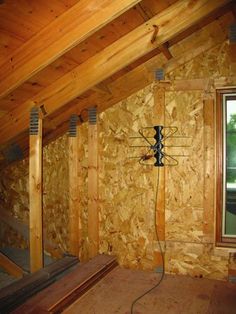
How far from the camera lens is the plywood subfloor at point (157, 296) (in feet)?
8.77

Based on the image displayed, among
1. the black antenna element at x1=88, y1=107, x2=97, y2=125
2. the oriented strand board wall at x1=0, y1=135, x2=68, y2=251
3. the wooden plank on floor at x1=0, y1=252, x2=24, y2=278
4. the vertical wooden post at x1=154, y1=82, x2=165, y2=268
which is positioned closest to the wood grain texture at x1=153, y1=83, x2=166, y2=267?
the vertical wooden post at x1=154, y1=82, x2=165, y2=268

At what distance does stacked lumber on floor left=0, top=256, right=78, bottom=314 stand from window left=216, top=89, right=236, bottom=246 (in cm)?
191

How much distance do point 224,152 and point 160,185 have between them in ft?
2.71

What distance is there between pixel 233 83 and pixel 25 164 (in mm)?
3063

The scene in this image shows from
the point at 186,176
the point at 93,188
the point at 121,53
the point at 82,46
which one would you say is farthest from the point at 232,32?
the point at 93,188

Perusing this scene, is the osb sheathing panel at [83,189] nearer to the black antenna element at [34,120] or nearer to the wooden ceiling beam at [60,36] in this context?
the black antenna element at [34,120]

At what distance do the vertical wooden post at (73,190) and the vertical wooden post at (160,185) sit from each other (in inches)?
43.1

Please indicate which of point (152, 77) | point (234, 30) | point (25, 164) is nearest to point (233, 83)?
point (234, 30)

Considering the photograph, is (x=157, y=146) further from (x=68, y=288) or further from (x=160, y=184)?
(x=68, y=288)

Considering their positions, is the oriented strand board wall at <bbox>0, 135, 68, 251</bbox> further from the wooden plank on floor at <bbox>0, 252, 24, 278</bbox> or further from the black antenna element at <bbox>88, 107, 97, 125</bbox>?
the wooden plank on floor at <bbox>0, 252, 24, 278</bbox>

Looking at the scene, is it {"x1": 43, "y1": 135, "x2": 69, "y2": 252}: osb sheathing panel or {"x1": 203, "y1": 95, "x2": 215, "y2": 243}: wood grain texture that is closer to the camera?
{"x1": 203, "y1": 95, "x2": 215, "y2": 243}: wood grain texture

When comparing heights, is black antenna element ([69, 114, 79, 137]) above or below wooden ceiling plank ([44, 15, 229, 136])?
below

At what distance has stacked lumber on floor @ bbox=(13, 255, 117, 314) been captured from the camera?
2.54 metres

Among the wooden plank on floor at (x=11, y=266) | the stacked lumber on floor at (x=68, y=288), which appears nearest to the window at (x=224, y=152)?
the stacked lumber on floor at (x=68, y=288)
